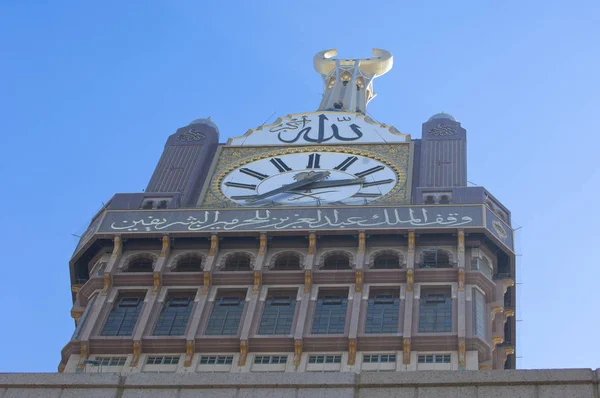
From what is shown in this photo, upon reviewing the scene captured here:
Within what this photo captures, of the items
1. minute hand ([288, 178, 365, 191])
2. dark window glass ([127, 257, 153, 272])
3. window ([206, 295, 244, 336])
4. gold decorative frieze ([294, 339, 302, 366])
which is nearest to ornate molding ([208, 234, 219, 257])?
window ([206, 295, 244, 336])

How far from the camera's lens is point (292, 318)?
159 feet

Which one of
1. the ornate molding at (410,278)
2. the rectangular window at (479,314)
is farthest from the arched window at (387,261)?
the rectangular window at (479,314)

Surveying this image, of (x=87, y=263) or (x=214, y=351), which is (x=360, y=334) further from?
(x=87, y=263)

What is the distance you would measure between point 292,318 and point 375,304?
306 centimetres

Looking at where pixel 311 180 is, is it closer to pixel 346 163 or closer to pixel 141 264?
pixel 346 163

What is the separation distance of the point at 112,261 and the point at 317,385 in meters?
25.0

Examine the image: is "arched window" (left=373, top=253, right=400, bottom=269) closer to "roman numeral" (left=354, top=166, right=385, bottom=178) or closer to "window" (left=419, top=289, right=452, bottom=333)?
"window" (left=419, top=289, right=452, bottom=333)

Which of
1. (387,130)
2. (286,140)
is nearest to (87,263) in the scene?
(286,140)

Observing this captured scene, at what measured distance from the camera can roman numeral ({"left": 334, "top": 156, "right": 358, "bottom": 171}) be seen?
58.8m

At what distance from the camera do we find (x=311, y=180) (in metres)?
57.0

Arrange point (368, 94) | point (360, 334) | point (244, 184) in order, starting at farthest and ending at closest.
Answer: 1. point (368, 94)
2. point (244, 184)
3. point (360, 334)

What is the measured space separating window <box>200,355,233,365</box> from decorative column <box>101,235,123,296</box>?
230 inches

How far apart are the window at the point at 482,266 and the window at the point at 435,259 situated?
35.6 inches


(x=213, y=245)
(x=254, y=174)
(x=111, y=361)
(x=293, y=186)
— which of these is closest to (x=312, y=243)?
(x=213, y=245)
